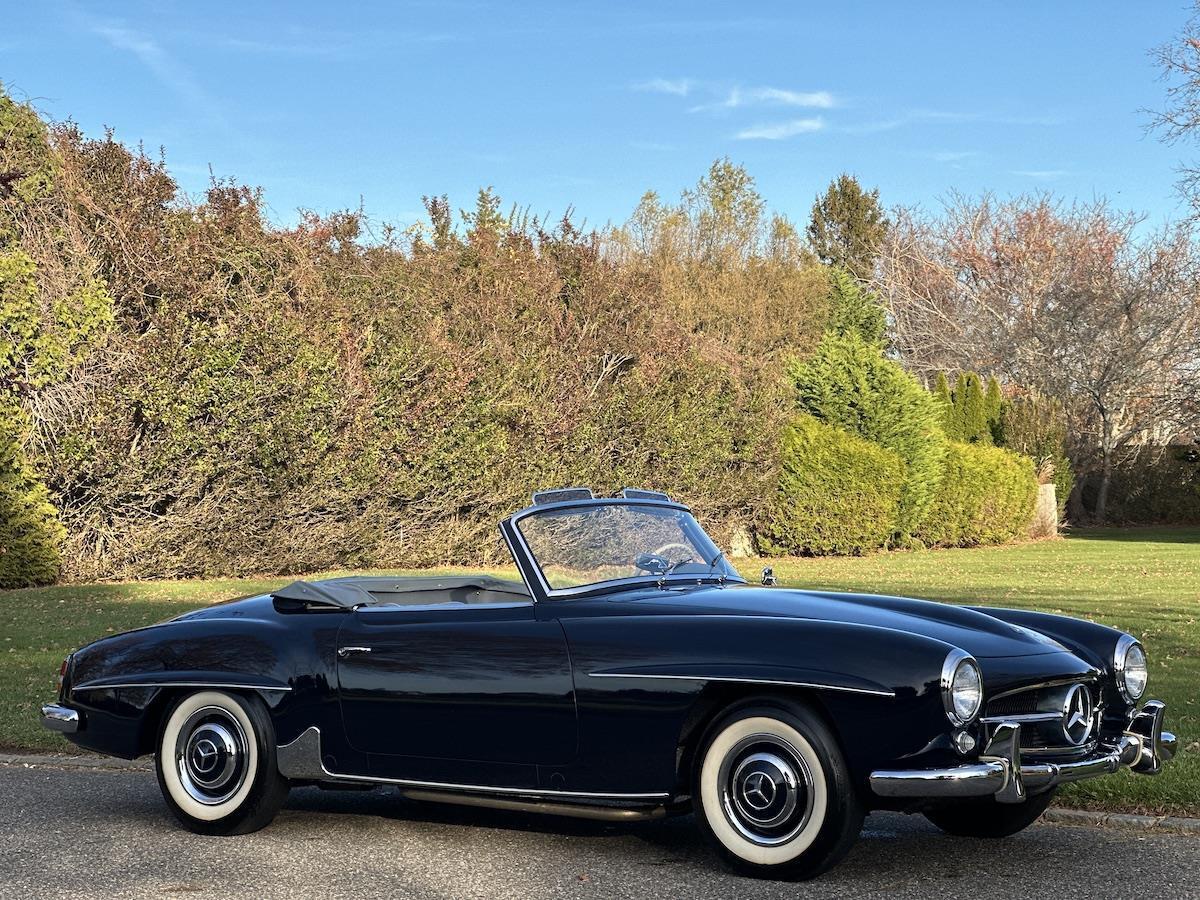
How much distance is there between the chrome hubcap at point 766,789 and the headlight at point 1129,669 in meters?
1.53

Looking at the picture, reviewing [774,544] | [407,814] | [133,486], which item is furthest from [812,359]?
[407,814]

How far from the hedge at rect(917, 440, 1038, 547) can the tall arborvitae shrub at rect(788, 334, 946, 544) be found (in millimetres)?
1416

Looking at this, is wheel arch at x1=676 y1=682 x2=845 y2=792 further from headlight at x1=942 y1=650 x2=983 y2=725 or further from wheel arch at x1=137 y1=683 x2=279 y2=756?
wheel arch at x1=137 y1=683 x2=279 y2=756

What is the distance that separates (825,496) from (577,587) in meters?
23.6

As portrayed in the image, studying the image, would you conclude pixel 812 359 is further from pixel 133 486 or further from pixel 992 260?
pixel 992 260

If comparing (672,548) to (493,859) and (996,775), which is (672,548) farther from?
(996,775)

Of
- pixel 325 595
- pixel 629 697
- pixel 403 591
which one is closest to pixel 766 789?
pixel 629 697

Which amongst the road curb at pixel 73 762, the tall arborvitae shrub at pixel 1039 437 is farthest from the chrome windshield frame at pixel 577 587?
the tall arborvitae shrub at pixel 1039 437

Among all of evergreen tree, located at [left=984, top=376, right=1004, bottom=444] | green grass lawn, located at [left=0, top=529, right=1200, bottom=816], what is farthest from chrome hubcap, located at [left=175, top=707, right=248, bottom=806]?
evergreen tree, located at [left=984, top=376, right=1004, bottom=444]

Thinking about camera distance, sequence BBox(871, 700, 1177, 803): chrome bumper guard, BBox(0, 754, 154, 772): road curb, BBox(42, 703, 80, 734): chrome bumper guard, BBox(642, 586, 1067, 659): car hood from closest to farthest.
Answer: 1. BBox(871, 700, 1177, 803): chrome bumper guard
2. BBox(642, 586, 1067, 659): car hood
3. BBox(42, 703, 80, 734): chrome bumper guard
4. BBox(0, 754, 154, 772): road curb

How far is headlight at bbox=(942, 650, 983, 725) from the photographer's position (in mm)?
4891

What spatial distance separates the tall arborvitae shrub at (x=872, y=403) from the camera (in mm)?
30531

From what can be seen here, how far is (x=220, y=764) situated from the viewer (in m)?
6.13

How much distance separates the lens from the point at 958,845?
5.82 metres
